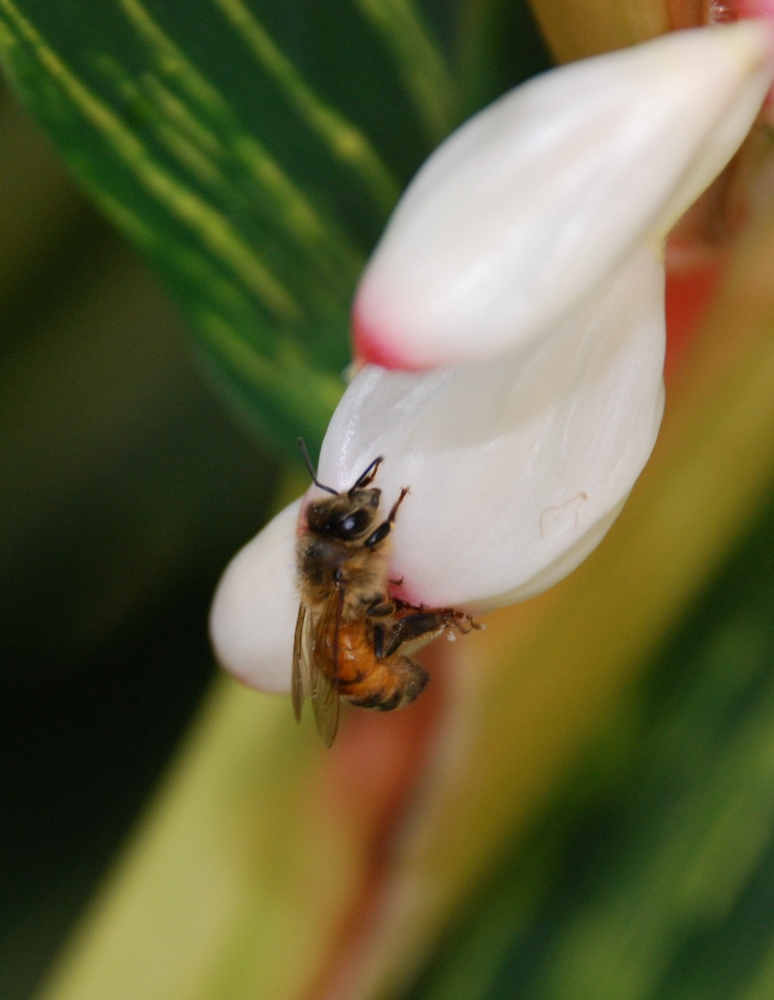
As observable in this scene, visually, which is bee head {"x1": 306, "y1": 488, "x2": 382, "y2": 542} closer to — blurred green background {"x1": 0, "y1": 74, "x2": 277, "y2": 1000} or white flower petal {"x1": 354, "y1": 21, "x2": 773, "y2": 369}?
white flower petal {"x1": 354, "y1": 21, "x2": 773, "y2": 369}

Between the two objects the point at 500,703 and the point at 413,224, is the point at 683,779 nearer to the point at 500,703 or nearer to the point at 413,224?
the point at 500,703

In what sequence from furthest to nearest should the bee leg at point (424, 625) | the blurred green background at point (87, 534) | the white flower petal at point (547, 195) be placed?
the blurred green background at point (87, 534)
the bee leg at point (424, 625)
the white flower petal at point (547, 195)

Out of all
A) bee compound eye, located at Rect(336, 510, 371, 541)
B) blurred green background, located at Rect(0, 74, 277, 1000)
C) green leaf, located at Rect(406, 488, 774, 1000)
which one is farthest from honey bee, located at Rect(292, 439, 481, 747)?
blurred green background, located at Rect(0, 74, 277, 1000)

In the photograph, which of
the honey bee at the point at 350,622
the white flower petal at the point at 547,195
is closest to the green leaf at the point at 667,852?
the honey bee at the point at 350,622

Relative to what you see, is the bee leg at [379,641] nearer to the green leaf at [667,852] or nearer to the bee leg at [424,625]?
the bee leg at [424,625]

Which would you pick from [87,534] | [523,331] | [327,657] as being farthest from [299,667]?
[87,534]

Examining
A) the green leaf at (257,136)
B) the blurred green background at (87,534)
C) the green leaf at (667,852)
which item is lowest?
the green leaf at (667,852)
